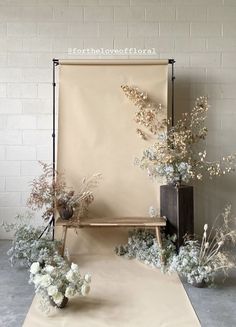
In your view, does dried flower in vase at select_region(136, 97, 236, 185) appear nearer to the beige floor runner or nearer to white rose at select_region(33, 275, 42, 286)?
the beige floor runner

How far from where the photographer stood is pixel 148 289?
299cm

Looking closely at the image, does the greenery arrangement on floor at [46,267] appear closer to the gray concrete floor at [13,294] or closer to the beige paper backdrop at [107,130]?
the gray concrete floor at [13,294]

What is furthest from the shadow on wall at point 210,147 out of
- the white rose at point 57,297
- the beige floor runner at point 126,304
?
the white rose at point 57,297

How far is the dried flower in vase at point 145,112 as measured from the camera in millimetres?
3934

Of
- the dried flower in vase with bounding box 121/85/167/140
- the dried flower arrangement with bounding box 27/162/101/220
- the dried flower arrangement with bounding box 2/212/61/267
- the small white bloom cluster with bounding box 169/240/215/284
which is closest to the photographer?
the small white bloom cluster with bounding box 169/240/215/284

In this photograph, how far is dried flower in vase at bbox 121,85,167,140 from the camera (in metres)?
3.93

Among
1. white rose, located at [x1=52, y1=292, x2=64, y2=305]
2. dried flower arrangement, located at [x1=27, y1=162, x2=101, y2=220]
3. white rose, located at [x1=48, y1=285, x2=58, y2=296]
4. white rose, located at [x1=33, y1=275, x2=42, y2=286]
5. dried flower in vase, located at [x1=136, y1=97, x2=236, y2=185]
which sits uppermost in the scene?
dried flower in vase, located at [x1=136, y1=97, x2=236, y2=185]

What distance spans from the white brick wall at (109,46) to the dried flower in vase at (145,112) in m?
0.50

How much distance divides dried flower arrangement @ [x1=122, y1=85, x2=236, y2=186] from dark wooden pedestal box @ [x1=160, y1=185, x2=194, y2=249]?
108 millimetres

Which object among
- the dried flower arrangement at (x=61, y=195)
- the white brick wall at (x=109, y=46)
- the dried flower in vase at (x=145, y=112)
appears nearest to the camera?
the dried flower arrangement at (x=61, y=195)

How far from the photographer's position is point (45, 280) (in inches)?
98.7

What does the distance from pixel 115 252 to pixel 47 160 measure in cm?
143

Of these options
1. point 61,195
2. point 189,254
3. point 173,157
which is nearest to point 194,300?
point 189,254

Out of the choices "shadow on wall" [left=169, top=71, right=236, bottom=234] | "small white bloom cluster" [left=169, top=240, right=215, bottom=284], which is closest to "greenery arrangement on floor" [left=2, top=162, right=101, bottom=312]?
"small white bloom cluster" [left=169, top=240, right=215, bottom=284]
